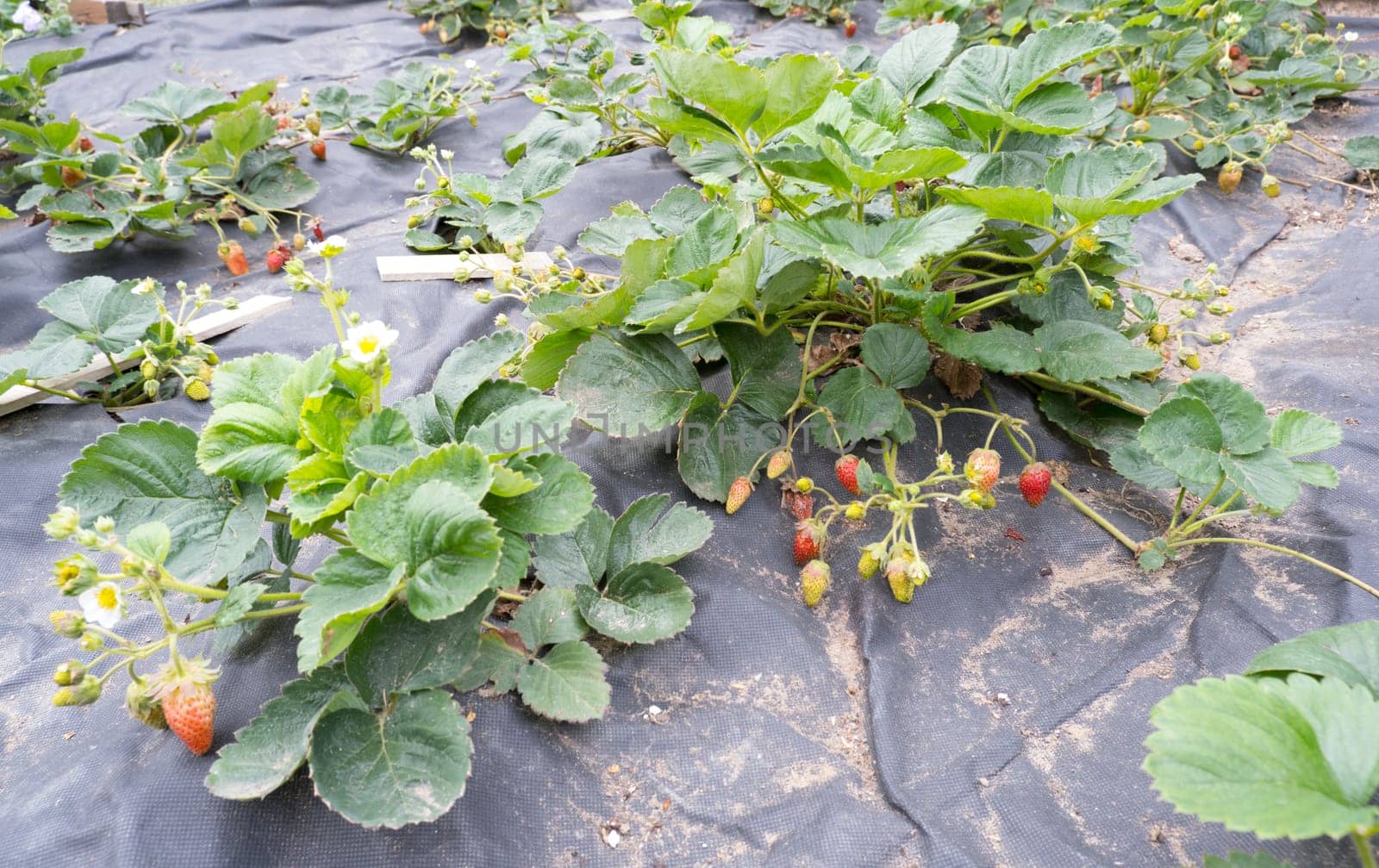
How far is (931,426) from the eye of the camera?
188 centimetres

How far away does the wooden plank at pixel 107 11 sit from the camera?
169 inches

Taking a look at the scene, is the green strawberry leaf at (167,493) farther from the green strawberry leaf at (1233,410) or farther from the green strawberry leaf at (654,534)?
the green strawberry leaf at (1233,410)

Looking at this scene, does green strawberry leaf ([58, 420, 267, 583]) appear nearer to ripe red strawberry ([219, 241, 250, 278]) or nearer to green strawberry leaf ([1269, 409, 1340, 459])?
ripe red strawberry ([219, 241, 250, 278])

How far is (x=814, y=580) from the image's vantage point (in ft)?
4.85

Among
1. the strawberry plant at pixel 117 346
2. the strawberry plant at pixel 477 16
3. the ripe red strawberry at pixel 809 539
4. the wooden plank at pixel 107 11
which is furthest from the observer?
the strawberry plant at pixel 477 16

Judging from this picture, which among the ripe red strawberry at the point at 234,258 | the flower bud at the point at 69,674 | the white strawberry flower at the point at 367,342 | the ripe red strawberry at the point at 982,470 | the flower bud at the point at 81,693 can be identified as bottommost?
the ripe red strawberry at the point at 234,258

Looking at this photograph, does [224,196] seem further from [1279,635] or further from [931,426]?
[1279,635]

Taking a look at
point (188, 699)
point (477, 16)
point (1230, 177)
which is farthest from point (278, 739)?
point (477, 16)

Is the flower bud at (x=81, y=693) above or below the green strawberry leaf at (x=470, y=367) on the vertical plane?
below

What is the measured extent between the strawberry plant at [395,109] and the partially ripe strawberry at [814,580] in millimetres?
2580

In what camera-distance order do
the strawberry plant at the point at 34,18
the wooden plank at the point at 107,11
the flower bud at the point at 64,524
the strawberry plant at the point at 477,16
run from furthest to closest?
the strawberry plant at the point at 477,16 → the wooden plank at the point at 107,11 → the strawberry plant at the point at 34,18 → the flower bud at the point at 64,524

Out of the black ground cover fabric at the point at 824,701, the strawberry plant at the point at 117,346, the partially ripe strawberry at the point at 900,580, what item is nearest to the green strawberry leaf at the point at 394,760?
the black ground cover fabric at the point at 824,701

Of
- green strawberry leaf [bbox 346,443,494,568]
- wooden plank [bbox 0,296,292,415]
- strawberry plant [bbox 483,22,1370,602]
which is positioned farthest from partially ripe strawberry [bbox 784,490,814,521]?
wooden plank [bbox 0,296,292,415]

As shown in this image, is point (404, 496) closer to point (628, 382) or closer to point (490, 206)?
point (628, 382)
